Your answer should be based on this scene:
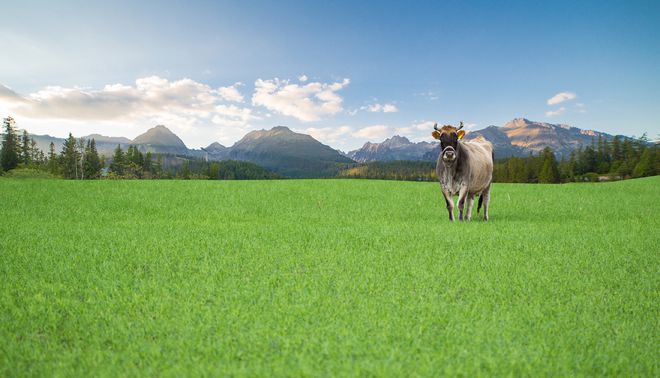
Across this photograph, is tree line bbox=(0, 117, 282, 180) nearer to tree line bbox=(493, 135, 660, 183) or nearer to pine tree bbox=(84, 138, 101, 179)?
pine tree bbox=(84, 138, 101, 179)

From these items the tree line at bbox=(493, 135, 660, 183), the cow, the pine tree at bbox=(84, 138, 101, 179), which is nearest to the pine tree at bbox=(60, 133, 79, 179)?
the pine tree at bbox=(84, 138, 101, 179)

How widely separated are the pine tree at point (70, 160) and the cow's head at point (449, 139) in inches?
4968

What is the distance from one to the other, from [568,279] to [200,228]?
8.60 meters

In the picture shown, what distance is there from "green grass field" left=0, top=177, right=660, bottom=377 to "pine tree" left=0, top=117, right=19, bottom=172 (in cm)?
11256

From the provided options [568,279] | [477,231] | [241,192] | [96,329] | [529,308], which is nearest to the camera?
[96,329]

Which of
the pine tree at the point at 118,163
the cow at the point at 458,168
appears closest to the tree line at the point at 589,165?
the cow at the point at 458,168

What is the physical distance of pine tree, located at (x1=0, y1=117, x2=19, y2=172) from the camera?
92.1 meters

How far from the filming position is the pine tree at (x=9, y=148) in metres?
92.1

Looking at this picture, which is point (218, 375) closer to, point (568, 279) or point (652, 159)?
point (568, 279)

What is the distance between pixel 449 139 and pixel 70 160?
13068cm

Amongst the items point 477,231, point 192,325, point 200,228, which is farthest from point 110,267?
point 477,231

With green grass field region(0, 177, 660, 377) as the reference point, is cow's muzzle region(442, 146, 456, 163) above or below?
above

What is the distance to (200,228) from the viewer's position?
987 centimetres

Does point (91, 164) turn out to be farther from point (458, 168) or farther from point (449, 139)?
point (449, 139)
